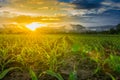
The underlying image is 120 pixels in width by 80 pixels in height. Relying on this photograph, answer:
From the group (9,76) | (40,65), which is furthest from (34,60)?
(9,76)

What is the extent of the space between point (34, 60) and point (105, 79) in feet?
5.33

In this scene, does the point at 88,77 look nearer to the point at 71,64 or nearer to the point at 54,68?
the point at 54,68

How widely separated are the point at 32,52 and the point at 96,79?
199 centimetres

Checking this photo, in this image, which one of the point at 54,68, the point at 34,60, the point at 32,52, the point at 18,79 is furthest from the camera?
the point at 32,52

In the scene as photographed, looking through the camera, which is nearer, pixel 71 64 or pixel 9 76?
pixel 9 76

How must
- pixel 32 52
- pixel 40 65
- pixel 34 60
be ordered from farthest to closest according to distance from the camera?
pixel 32 52
pixel 34 60
pixel 40 65

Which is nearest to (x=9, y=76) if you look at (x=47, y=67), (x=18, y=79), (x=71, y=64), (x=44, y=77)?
(x=18, y=79)

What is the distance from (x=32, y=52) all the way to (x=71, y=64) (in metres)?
0.94

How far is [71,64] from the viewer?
16.2ft

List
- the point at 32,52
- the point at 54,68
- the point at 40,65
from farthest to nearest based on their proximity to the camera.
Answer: the point at 32,52 < the point at 40,65 < the point at 54,68

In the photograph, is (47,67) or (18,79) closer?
(18,79)

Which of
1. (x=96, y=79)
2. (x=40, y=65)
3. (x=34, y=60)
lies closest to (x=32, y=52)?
(x=34, y=60)

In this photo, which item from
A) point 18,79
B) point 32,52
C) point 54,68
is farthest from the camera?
point 32,52

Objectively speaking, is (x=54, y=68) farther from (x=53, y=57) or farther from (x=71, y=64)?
(x=71, y=64)
